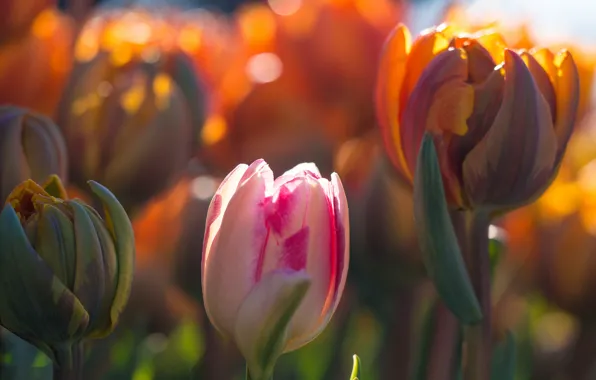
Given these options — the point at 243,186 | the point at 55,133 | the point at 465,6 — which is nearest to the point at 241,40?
the point at 465,6

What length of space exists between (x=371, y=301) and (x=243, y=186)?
0.38m

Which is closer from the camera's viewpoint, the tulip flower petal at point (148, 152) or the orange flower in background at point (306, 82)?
the tulip flower petal at point (148, 152)

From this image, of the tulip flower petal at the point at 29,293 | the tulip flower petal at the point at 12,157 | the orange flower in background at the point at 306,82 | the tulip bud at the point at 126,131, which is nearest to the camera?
the tulip flower petal at the point at 29,293

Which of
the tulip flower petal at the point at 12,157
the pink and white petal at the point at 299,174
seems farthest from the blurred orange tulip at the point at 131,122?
the pink and white petal at the point at 299,174

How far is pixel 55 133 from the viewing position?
0.41 metres

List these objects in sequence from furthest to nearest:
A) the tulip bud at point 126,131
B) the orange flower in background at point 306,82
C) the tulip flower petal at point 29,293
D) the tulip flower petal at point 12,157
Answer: the orange flower in background at point 306,82
the tulip bud at point 126,131
the tulip flower petal at point 12,157
the tulip flower petal at point 29,293

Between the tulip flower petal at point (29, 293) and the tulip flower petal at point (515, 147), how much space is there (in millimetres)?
153

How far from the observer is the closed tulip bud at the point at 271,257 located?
0.29 metres

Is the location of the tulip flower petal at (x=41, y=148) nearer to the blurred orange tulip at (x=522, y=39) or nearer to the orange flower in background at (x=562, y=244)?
the blurred orange tulip at (x=522, y=39)

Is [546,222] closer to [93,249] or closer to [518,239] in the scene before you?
[518,239]

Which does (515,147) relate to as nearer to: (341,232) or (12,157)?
(341,232)

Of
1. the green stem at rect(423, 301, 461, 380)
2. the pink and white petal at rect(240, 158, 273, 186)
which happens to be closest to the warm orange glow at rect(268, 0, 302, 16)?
the green stem at rect(423, 301, 461, 380)

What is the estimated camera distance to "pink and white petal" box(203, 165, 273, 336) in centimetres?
29

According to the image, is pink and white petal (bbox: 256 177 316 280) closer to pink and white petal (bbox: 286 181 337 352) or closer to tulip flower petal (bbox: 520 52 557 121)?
pink and white petal (bbox: 286 181 337 352)
